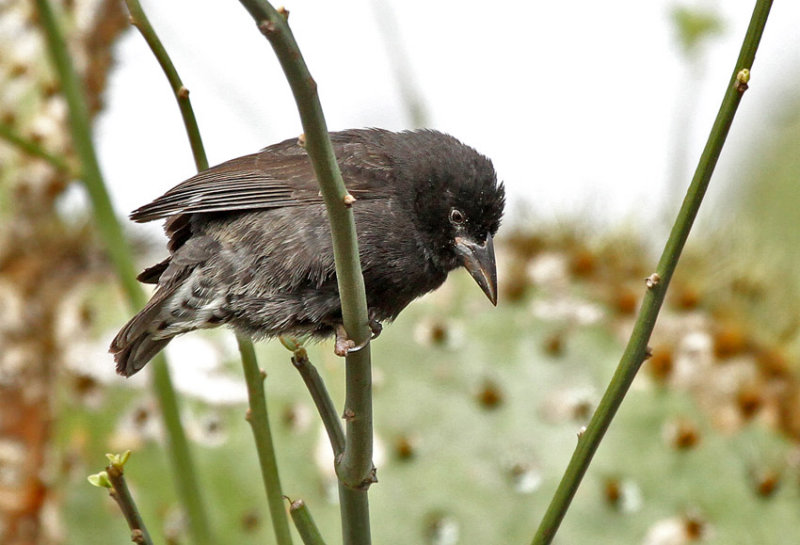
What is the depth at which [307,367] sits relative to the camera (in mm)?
2223

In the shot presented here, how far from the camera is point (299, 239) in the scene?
2807mm

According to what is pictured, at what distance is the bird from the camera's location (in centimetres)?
280

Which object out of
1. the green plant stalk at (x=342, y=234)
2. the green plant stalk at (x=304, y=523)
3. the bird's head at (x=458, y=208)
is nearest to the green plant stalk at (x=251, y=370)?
the green plant stalk at (x=304, y=523)

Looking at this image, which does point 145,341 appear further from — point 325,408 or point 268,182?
point 325,408

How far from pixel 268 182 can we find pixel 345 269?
112cm

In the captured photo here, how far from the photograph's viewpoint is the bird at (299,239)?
110 inches

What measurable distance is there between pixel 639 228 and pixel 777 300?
1.79 ft

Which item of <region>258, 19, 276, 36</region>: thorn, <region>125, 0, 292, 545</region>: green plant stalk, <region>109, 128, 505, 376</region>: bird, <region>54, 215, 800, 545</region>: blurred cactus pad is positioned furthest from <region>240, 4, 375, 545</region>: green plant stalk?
<region>54, 215, 800, 545</region>: blurred cactus pad

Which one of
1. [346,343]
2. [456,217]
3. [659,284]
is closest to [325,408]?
[346,343]

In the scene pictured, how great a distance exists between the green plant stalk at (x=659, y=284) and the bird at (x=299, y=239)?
2.65ft

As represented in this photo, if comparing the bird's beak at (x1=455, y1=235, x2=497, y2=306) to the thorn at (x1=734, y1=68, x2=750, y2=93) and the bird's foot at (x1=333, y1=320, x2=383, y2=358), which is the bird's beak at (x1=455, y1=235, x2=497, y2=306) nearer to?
the bird's foot at (x1=333, y1=320, x2=383, y2=358)

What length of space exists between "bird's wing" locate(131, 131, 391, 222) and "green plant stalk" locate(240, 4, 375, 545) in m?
0.96

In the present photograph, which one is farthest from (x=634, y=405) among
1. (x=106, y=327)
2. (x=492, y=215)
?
(x=106, y=327)

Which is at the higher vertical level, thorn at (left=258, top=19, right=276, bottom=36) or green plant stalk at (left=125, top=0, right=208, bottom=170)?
green plant stalk at (left=125, top=0, right=208, bottom=170)
